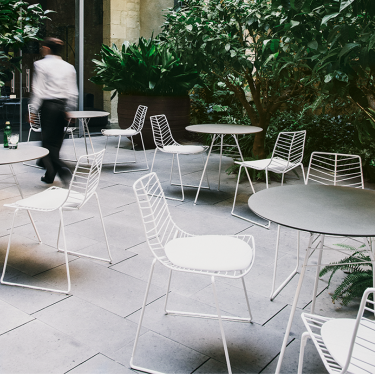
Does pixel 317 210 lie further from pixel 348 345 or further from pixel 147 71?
pixel 147 71

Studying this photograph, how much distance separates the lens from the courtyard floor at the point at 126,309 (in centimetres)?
219

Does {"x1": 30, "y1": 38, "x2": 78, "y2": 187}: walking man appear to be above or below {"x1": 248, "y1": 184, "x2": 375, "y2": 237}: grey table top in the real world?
above

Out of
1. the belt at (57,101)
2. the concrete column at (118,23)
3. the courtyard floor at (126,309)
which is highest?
the concrete column at (118,23)

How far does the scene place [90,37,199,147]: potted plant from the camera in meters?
7.83

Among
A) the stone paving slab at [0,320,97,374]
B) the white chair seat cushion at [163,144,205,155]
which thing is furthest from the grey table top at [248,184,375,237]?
the white chair seat cushion at [163,144,205,155]

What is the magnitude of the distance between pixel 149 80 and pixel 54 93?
124 inches

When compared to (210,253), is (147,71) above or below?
above

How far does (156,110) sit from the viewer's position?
26.7 ft

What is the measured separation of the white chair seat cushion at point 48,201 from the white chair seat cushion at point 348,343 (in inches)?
77.7

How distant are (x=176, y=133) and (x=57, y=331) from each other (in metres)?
6.21

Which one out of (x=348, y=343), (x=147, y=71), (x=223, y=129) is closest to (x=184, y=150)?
(x=223, y=129)

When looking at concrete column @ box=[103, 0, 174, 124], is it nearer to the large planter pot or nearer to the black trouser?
the large planter pot

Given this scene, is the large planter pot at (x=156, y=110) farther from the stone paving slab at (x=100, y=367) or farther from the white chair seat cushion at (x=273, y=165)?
the stone paving slab at (x=100, y=367)

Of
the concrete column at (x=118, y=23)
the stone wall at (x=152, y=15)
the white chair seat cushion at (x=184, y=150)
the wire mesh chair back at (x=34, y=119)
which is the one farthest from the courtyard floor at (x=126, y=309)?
the stone wall at (x=152, y=15)
